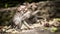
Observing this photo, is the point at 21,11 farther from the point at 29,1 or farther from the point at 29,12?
the point at 29,1

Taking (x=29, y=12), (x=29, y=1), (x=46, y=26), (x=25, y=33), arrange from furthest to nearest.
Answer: (x=29, y=1)
(x=29, y=12)
(x=46, y=26)
(x=25, y=33)

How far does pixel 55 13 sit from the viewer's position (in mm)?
14102

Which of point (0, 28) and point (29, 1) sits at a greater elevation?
point (29, 1)

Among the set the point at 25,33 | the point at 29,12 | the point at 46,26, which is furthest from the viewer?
the point at 29,12

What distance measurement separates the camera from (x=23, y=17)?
12.9 metres

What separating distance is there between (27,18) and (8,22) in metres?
1.23

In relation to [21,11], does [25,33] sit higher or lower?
lower

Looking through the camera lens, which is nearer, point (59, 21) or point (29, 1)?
point (59, 21)

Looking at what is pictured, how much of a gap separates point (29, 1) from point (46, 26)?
324 centimetres

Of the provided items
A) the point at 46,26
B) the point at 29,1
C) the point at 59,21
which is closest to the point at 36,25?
the point at 46,26

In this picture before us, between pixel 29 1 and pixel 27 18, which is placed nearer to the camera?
pixel 27 18

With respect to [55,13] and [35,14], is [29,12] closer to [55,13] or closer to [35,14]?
[35,14]

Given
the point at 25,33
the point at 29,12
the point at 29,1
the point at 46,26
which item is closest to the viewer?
the point at 25,33

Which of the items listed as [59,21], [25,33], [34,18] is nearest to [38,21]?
[34,18]
